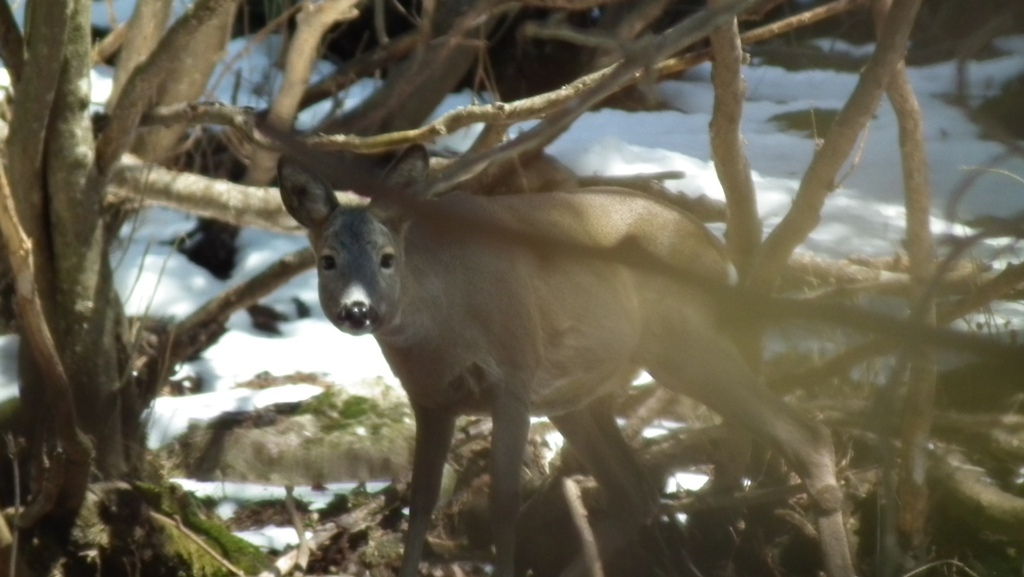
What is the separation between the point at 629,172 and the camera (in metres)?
8.90

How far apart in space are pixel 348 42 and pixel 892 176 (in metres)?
5.34

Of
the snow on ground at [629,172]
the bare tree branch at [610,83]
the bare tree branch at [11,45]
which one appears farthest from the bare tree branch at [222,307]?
the bare tree branch at [610,83]

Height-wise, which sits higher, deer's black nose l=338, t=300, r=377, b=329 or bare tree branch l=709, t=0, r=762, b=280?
bare tree branch l=709, t=0, r=762, b=280

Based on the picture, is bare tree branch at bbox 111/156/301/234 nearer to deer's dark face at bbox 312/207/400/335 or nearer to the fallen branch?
deer's dark face at bbox 312/207/400/335

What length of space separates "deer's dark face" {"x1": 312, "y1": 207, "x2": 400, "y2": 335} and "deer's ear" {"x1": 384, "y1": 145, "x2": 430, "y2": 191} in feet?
0.58

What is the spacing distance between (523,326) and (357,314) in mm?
784

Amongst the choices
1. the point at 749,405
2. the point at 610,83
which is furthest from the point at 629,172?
the point at 610,83

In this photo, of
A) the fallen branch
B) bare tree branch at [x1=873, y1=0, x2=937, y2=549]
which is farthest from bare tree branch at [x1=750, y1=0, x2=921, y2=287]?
the fallen branch

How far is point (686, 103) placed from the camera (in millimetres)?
11555

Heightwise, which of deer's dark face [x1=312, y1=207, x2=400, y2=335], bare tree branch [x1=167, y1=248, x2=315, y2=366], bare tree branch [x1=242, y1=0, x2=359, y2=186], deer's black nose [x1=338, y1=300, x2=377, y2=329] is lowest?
deer's black nose [x1=338, y1=300, x2=377, y2=329]

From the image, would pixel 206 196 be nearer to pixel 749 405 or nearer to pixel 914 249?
pixel 749 405

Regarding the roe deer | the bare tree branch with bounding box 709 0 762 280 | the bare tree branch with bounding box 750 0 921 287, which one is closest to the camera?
the bare tree branch with bounding box 750 0 921 287

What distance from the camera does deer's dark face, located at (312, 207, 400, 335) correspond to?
4.44 m

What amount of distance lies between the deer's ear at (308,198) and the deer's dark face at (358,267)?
0.05 metres
